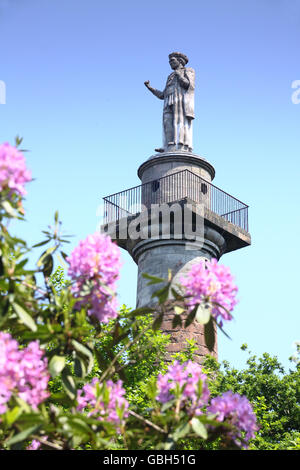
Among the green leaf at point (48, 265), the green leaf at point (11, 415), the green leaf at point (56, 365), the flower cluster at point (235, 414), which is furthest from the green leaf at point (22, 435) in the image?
the green leaf at point (48, 265)

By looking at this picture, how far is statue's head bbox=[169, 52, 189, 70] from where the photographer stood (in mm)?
27328

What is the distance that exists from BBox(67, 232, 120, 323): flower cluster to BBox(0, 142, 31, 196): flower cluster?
0.66 meters

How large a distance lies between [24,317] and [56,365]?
1.32 feet

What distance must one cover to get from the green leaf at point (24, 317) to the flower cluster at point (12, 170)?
789 mm

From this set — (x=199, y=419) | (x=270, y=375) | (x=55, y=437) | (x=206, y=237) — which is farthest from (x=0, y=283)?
(x=206, y=237)

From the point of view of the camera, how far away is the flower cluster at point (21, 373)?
4.64 meters

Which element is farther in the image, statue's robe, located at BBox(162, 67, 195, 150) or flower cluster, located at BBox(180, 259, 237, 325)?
statue's robe, located at BBox(162, 67, 195, 150)

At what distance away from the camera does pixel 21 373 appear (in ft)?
15.4

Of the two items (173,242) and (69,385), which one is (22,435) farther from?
(173,242)

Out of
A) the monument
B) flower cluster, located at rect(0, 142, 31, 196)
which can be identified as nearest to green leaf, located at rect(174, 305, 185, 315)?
flower cluster, located at rect(0, 142, 31, 196)

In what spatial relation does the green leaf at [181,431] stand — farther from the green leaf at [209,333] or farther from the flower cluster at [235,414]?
the green leaf at [209,333]

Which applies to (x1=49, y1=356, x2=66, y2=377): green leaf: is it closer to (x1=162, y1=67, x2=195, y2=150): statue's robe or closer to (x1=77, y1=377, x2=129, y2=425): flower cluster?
(x1=77, y1=377, x2=129, y2=425): flower cluster

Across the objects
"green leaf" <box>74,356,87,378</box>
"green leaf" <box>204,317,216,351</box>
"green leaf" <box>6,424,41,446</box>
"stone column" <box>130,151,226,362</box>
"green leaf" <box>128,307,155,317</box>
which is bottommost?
"green leaf" <box>6,424,41,446</box>

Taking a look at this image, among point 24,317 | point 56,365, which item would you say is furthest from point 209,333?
point 24,317
